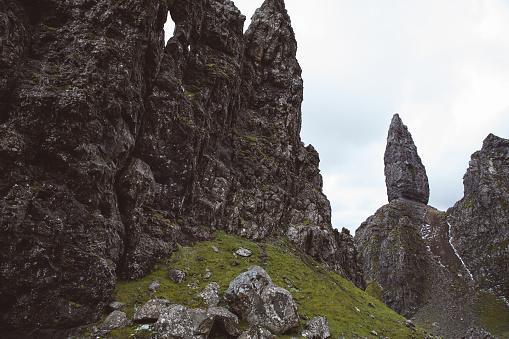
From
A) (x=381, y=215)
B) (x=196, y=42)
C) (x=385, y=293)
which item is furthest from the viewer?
(x=381, y=215)

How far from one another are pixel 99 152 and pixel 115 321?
48.8ft

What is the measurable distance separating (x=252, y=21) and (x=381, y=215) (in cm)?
14856

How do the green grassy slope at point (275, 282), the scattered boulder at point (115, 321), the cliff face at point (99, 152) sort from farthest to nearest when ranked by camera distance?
the green grassy slope at point (275, 282) → the scattered boulder at point (115, 321) → the cliff face at point (99, 152)

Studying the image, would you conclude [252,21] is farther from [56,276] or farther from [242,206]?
[56,276]

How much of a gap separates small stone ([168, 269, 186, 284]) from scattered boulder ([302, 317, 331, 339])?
14.5m

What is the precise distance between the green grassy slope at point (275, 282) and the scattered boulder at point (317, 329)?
2.67 feet

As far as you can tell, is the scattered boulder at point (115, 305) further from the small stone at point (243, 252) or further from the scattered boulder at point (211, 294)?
the small stone at point (243, 252)

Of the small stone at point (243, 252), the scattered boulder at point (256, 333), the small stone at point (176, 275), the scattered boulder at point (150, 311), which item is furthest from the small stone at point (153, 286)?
the small stone at point (243, 252)

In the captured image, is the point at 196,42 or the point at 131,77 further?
the point at 196,42

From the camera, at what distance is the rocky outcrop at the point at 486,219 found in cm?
12494

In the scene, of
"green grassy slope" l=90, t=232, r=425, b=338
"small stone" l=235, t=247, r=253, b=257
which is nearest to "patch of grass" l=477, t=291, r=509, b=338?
"green grassy slope" l=90, t=232, r=425, b=338

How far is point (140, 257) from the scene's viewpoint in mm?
30312

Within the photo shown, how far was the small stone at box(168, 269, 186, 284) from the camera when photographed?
31.3m

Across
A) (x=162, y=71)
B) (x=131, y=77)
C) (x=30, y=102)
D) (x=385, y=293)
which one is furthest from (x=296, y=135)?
(x=385, y=293)
